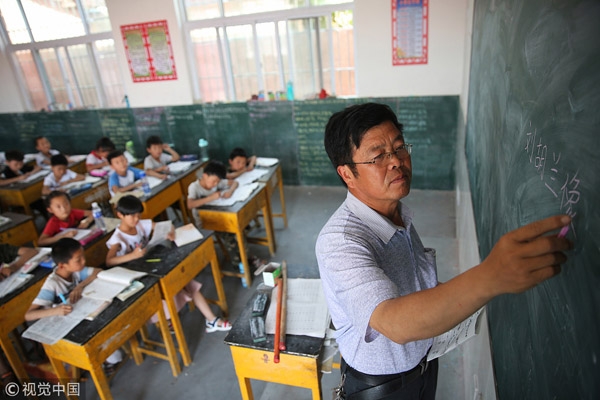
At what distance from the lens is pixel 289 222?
4.52 metres

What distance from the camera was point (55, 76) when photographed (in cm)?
662

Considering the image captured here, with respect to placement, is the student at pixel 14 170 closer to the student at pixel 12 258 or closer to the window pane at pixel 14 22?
the student at pixel 12 258

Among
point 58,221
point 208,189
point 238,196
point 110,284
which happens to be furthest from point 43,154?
point 110,284

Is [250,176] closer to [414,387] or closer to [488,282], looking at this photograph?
[414,387]

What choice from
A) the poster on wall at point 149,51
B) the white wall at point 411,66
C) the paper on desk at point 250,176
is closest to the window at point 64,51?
the poster on wall at point 149,51

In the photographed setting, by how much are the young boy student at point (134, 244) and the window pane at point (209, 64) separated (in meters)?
3.54

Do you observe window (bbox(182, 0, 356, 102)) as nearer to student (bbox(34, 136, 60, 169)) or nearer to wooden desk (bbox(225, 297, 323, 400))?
student (bbox(34, 136, 60, 169))

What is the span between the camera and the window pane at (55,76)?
6.48 metres

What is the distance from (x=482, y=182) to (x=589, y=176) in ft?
4.20

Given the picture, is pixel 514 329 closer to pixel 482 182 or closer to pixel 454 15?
pixel 482 182

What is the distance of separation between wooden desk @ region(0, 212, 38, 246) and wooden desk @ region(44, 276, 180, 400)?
66.7 inches

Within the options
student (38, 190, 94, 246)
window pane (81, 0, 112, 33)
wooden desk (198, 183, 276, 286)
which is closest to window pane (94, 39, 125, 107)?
window pane (81, 0, 112, 33)

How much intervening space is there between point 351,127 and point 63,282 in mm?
2086

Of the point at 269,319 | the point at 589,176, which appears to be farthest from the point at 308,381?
the point at 589,176
